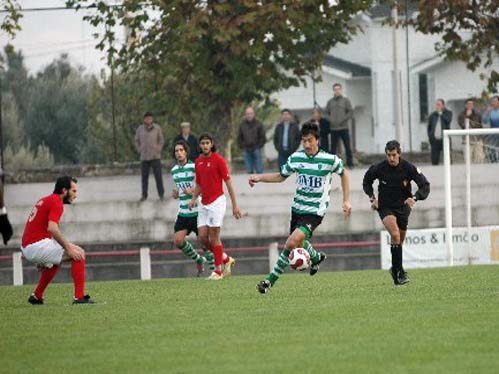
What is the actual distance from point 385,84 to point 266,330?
116ft

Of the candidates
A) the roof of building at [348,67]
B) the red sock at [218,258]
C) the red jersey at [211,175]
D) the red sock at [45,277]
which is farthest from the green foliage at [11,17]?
the roof of building at [348,67]

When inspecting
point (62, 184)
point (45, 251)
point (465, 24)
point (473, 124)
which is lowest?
point (45, 251)

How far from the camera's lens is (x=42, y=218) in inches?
723

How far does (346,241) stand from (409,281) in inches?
509

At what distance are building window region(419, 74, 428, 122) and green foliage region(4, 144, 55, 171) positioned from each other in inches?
379

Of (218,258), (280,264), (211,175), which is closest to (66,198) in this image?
A: (280,264)

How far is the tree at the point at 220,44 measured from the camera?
34781 millimetres

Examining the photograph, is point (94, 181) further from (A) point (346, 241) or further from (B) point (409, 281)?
(B) point (409, 281)

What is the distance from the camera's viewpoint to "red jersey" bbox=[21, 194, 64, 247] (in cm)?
1817

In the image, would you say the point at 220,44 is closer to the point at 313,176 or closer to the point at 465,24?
the point at 465,24

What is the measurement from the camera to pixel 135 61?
120 ft

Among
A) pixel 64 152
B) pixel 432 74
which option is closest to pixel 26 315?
pixel 64 152

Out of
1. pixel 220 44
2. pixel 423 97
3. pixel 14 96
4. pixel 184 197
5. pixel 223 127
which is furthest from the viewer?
pixel 423 97

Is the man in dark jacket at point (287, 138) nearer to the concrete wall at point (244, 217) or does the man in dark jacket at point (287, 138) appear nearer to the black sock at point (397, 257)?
the concrete wall at point (244, 217)
